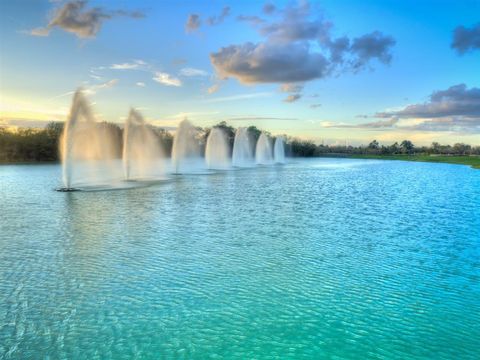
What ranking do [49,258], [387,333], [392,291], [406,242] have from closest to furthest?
[387,333]
[392,291]
[49,258]
[406,242]

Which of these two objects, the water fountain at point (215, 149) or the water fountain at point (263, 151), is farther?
the water fountain at point (263, 151)

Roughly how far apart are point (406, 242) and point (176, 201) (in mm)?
18846

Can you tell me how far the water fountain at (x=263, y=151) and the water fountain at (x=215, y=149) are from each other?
16833mm

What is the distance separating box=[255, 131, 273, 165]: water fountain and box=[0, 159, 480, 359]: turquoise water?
92.7 metres

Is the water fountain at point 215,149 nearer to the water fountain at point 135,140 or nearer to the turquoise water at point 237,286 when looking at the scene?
the water fountain at point 135,140

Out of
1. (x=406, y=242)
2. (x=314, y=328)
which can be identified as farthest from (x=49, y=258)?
(x=406, y=242)

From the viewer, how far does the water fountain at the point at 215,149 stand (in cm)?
8600

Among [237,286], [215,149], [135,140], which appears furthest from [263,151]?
[237,286]

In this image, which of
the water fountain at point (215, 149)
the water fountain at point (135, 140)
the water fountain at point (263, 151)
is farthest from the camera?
the water fountain at point (263, 151)

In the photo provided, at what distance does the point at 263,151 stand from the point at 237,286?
113 meters

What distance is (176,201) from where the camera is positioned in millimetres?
32344

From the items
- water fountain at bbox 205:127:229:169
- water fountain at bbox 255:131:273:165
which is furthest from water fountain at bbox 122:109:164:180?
water fountain at bbox 255:131:273:165

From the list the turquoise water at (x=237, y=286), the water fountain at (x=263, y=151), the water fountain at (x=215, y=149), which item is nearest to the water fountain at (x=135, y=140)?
the turquoise water at (x=237, y=286)

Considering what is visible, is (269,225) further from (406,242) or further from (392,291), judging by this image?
(392,291)
